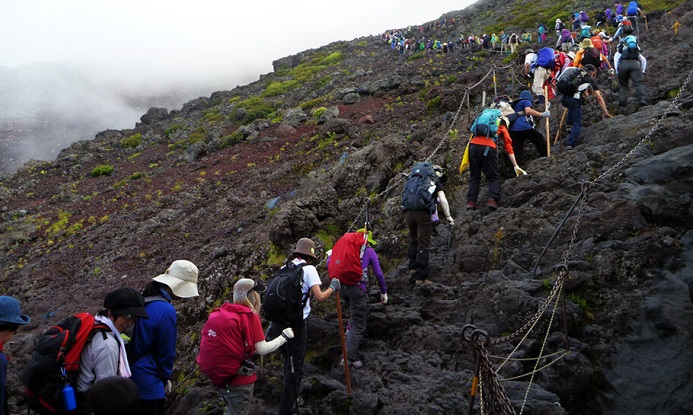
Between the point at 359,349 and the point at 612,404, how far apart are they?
133 inches

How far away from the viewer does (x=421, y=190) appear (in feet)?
24.5

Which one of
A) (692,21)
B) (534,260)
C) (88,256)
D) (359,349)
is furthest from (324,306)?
(692,21)

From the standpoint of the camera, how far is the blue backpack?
8477 millimetres

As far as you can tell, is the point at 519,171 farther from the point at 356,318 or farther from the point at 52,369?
the point at 52,369

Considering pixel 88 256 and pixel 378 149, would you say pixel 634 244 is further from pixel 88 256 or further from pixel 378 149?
pixel 88 256

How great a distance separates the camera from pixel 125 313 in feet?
13.8

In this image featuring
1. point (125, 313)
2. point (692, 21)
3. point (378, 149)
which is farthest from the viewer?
point (692, 21)

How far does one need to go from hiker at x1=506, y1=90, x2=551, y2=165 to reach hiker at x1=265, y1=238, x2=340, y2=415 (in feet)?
19.1

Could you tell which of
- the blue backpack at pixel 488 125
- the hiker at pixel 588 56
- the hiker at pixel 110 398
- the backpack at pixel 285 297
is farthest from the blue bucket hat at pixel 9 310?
the hiker at pixel 588 56

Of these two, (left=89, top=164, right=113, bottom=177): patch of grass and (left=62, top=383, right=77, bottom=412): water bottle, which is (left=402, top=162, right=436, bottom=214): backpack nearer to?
(left=62, top=383, right=77, bottom=412): water bottle

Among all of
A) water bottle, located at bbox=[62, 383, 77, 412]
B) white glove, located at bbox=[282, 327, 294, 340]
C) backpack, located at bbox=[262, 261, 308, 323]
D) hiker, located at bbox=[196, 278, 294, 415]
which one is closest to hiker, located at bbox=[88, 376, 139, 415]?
water bottle, located at bbox=[62, 383, 77, 412]

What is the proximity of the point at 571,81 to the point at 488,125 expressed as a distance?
265 centimetres

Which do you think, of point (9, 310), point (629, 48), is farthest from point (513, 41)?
point (9, 310)

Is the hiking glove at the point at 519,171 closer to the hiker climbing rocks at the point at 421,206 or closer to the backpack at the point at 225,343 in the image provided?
the hiker climbing rocks at the point at 421,206
